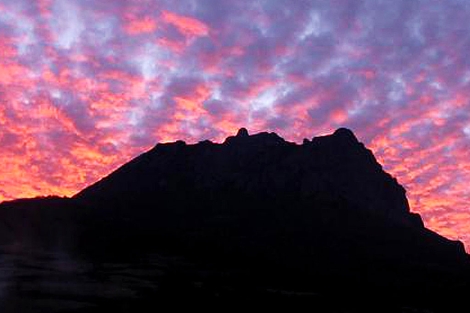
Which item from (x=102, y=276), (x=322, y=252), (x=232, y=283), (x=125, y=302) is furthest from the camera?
(x=322, y=252)

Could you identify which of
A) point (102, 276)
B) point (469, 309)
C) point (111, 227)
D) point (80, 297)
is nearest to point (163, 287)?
point (102, 276)

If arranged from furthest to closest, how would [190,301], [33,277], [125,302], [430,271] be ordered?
[430,271] < [33,277] < [190,301] < [125,302]

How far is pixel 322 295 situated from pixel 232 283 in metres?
16.6

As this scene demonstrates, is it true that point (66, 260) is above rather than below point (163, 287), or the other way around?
above

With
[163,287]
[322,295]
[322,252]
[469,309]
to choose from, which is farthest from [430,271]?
[163,287]

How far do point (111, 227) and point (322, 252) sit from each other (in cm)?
8425

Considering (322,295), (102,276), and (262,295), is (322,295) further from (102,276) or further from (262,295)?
(102,276)

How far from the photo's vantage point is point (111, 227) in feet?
497

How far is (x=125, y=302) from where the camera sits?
6234 centimetres

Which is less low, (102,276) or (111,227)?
(111,227)

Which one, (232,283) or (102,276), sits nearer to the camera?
(102,276)

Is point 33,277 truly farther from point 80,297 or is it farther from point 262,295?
point 262,295

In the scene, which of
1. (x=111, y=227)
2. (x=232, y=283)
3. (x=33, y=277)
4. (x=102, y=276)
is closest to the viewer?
(x=33, y=277)

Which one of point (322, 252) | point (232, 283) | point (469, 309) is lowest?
point (469, 309)
